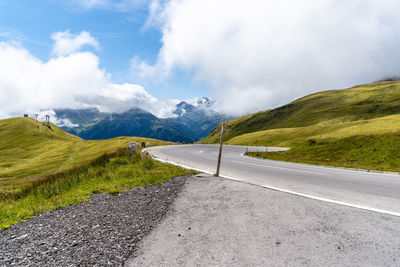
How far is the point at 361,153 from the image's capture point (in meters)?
21.9

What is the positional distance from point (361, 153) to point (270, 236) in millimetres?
24361

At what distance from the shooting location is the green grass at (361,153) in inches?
708

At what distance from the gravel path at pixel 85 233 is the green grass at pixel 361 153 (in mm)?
18587

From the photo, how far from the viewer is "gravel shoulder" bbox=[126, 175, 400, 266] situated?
364 centimetres

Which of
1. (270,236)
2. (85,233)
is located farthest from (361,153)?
(85,233)

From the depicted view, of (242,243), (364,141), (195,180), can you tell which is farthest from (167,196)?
(364,141)

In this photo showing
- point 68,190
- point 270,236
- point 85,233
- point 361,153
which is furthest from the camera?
point 361,153

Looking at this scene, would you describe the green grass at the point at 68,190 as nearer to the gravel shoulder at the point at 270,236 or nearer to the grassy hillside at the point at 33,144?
the gravel shoulder at the point at 270,236

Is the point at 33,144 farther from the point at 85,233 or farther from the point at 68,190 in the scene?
the point at 85,233

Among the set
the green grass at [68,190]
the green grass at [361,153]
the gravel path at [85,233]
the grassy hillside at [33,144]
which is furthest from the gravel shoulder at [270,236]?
the grassy hillside at [33,144]

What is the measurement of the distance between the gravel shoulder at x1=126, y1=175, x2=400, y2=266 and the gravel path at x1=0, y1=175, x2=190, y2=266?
0.49 meters

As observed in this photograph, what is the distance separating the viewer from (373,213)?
5512 mm

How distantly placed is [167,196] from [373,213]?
666 centimetres

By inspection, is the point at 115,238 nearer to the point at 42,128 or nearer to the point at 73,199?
the point at 73,199
